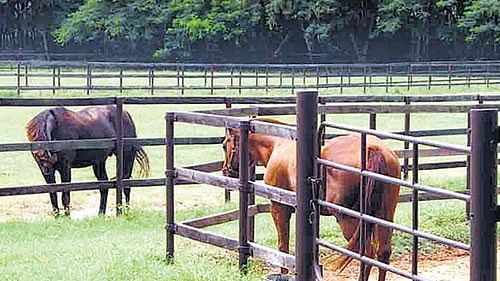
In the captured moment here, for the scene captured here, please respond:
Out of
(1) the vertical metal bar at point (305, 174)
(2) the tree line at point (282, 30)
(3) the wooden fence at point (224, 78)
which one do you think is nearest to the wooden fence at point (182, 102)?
(1) the vertical metal bar at point (305, 174)

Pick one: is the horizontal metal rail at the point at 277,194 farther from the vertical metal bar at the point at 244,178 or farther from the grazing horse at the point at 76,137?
the grazing horse at the point at 76,137

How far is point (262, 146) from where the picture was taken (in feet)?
23.0

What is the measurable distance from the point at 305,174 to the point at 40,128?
6047 millimetres

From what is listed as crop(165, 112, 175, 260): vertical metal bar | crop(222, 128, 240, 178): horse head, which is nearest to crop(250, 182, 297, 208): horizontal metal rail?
crop(165, 112, 175, 260): vertical metal bar

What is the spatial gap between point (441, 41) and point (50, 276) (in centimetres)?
4796

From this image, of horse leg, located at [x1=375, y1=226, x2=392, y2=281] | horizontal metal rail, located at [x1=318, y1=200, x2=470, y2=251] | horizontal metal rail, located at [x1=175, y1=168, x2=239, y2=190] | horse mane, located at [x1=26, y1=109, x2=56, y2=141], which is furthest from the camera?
horse mane, located at [x1=26, y1=109, x2=56, y2=141]

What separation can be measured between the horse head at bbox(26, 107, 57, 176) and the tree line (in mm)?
39792

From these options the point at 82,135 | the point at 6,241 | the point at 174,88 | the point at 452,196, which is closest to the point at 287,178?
the point at 452,196

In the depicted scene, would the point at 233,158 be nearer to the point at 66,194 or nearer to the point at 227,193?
the point at 227,193

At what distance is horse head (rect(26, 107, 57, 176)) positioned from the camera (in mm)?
10406

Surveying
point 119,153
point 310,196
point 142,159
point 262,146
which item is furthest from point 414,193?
point 142,159

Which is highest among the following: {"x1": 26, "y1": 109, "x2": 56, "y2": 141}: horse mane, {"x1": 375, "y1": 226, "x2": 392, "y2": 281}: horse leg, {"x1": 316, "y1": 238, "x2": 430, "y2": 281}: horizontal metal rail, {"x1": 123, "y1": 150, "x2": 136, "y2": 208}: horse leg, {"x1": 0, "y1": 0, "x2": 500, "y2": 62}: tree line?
{"x1": 0, "y1": 0, "x2": 500, "y2": 62}: tree line

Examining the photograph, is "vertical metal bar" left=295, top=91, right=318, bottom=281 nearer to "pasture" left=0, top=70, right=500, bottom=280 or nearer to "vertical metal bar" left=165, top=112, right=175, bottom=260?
"pasture" left=0, top=70, right=500, bottom=280

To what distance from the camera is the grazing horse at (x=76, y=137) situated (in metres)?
10.5
